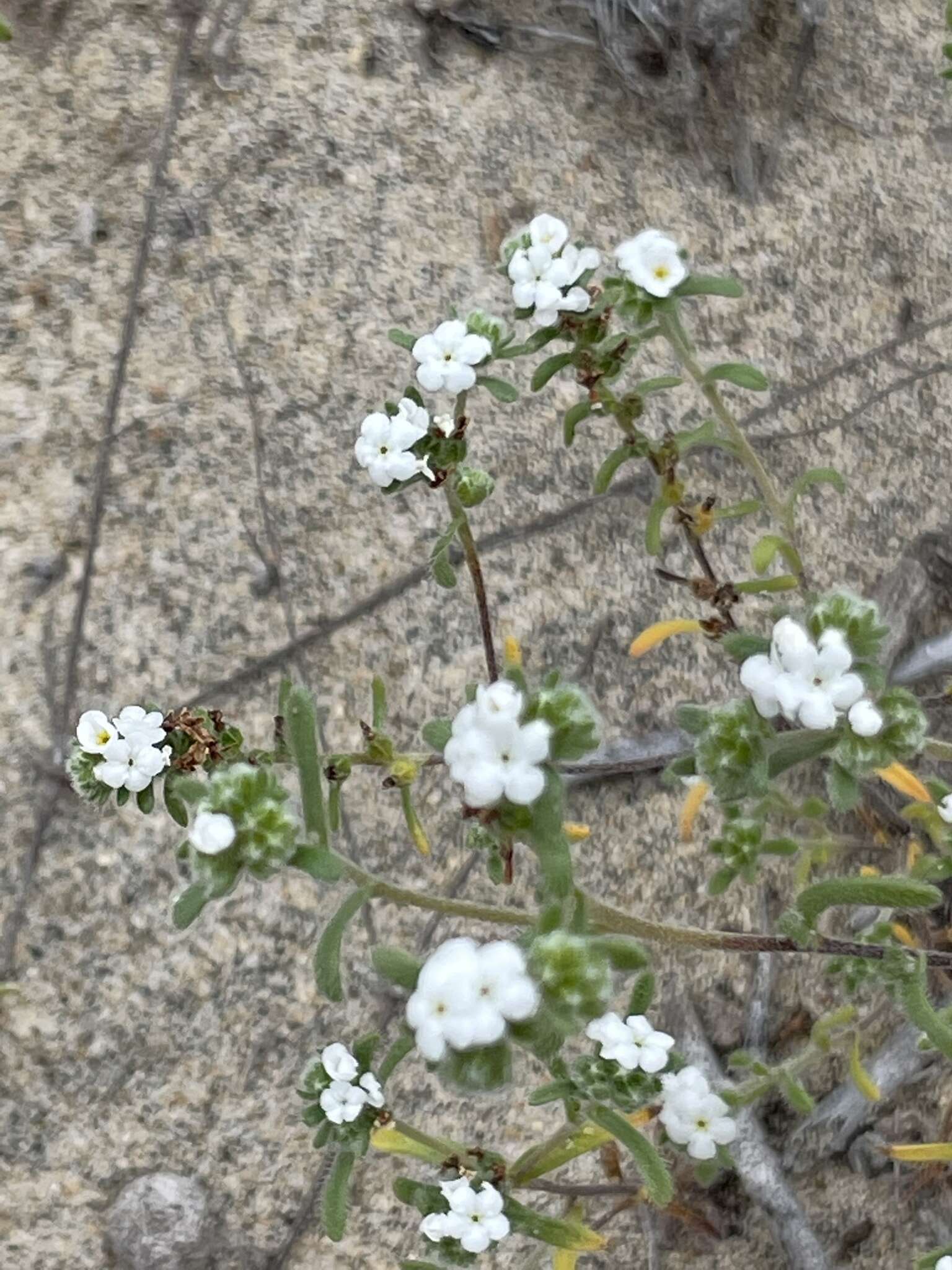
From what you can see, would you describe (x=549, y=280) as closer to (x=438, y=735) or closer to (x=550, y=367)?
(x=550, y=367)

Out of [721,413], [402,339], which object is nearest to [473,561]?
[402,339]

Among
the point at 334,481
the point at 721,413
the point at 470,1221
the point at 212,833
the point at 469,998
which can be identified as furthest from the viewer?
the point at 334,481

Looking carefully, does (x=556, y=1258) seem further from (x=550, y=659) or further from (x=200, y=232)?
(x=200, y=232)

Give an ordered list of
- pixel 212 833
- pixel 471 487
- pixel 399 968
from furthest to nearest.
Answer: pixel 471 487 → pixel 399 968 → pixel 212 833

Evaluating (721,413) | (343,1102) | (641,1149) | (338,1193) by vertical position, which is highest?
(721,413)

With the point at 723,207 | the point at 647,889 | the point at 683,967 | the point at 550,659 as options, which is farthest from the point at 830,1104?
the point at 723,207

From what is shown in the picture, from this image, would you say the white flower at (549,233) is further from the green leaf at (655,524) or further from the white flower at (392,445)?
the green leaf at (655,524)

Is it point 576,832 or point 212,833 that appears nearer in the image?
point 212,833

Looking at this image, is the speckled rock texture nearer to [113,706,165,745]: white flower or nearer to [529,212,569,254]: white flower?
[113,706,165,745]: white flower

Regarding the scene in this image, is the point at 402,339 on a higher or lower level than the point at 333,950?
higher
